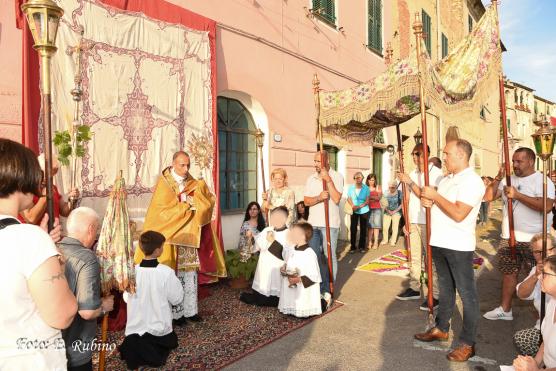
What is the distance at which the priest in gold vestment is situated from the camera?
488 centimetres

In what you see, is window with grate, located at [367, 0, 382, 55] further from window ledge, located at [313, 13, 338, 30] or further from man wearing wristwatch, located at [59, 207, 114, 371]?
man wearing wristwatch, located at [59, 207, 114, 371]

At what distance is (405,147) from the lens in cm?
1452

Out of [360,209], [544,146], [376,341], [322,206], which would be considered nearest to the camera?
[544,146]

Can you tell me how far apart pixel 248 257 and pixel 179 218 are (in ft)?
5.76

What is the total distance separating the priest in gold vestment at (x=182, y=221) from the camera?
4.88 metres

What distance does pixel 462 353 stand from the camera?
367 centimetres

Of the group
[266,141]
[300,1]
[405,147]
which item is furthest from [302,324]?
[405,147]

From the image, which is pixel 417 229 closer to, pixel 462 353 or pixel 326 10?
pixel 462 353

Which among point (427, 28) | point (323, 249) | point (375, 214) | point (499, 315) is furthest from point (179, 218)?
point (427, 28)

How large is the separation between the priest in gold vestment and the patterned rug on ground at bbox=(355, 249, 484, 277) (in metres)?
3.61

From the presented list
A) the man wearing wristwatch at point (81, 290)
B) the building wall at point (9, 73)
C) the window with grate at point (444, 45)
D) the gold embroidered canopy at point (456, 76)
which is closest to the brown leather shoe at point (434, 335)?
the gold embroidered canopy at point (456, 76)

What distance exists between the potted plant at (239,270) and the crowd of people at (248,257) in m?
0.11

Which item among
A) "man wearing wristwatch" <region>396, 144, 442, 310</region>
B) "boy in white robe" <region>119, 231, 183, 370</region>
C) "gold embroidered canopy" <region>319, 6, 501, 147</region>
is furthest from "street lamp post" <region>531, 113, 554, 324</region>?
"boy in white robe" <region>119, 231, 183, 370</region>

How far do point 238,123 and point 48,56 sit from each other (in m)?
5.46
